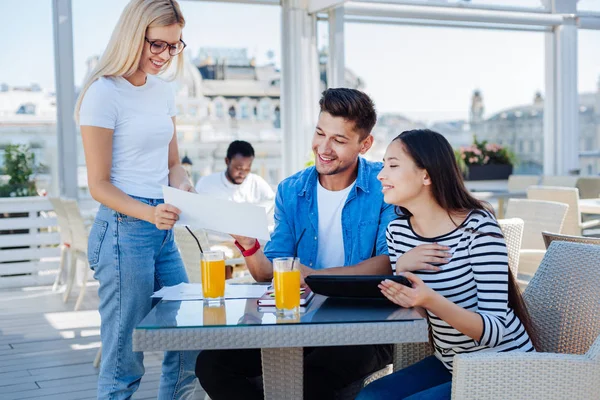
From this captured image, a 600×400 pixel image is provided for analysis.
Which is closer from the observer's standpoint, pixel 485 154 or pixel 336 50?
pixel 336 50

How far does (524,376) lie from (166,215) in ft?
3.13

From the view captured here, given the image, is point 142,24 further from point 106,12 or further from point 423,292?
point 106,12

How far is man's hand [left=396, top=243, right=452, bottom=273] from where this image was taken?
6.10ft

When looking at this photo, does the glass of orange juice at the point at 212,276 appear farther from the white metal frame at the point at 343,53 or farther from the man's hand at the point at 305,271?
the white metal frame at the point at 343,53

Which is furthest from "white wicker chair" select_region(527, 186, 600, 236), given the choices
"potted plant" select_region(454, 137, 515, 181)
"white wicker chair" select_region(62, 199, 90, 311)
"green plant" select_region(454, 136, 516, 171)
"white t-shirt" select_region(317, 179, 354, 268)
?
"white t-shirt" select_region(317, 179, 354, 268)

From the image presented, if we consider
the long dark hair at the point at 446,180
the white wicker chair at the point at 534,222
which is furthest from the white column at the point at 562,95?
the long dark hair at the point at 446,180

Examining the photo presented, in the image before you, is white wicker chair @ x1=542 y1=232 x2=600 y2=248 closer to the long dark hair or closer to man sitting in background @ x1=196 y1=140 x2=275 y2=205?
the long dark hair

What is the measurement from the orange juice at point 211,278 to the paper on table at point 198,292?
75 millimetres

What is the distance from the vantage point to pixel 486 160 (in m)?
7.39

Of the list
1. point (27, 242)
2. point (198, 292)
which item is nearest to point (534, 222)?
point (198, 292)

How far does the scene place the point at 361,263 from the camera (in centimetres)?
214

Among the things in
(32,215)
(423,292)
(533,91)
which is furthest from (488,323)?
(533,91)

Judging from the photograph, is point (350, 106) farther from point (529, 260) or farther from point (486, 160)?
point (486, 160)

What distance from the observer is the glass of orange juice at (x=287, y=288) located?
1.65 meters
